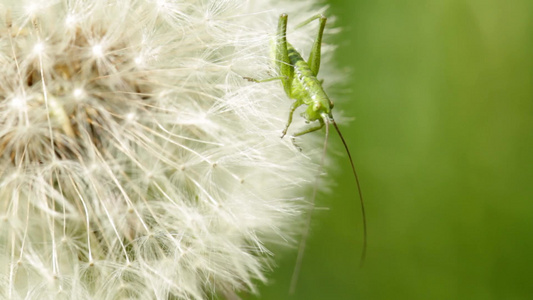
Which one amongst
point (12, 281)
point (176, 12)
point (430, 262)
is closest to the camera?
point (12, 281)

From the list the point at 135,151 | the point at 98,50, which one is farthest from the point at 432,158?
the point at 98,50

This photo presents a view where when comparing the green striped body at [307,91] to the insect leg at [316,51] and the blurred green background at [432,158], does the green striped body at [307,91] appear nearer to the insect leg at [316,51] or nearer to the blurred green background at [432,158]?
the insect leg at [316,51]

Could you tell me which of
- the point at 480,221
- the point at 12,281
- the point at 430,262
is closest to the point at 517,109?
the point at 480,221

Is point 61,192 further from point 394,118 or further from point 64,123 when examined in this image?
point 394,118

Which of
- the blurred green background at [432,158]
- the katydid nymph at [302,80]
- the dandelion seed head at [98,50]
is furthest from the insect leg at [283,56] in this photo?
the blurred green background at [432,158]

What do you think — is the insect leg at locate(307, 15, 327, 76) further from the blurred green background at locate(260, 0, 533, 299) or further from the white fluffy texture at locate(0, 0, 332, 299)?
the blurred green background at locate(260, 0, 533, 299)

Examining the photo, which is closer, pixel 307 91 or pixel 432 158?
pixel 307 91

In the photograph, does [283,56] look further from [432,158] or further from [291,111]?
[432,158]
